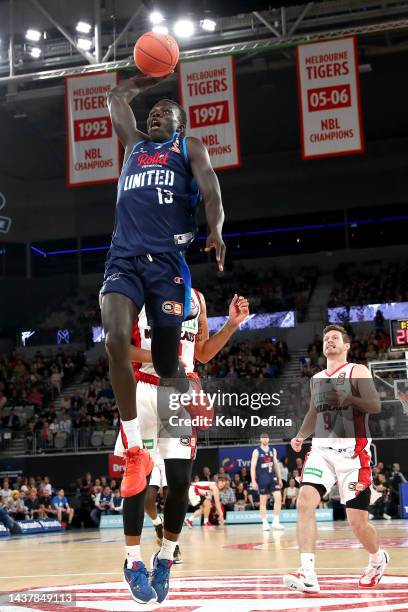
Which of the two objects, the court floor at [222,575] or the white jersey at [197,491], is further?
the white jersey at [197,491]

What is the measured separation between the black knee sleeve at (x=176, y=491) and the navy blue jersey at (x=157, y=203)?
136 cm

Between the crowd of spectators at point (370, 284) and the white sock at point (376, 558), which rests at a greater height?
the crowd of spectators at point (370, 284)

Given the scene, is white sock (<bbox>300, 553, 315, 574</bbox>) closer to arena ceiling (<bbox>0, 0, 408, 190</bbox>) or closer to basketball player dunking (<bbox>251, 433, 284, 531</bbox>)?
basketball player dunking (<bbox>251, 433, 284, 531</bbox>)

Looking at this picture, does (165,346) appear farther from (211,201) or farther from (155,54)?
(155,54)

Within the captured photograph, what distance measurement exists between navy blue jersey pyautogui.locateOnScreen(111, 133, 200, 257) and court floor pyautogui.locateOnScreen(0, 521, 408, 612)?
7.50 feet

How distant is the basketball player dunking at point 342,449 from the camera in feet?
22.4

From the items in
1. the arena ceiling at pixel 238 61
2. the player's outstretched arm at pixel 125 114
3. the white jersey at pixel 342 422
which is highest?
the arena ceiling at pixel 238 61

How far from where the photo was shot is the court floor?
539 centimetres

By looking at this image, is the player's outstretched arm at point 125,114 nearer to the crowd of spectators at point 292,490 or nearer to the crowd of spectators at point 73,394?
the crowd of spectators at point 292,490

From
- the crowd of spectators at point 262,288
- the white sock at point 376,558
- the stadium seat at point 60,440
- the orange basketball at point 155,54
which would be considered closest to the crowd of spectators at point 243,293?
the crowd of spectators at point 262,288

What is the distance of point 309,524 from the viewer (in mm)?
6750

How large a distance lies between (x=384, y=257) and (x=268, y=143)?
21.6 ft

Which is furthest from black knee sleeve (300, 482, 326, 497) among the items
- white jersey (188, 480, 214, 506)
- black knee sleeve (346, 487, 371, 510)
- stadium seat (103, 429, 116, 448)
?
stadium seat (103, 429, 116, 448)

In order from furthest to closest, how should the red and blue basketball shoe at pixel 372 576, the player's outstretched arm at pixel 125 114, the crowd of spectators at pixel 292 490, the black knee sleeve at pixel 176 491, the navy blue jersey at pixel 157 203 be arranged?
the crowd of spectators at pixel 292 490 < the red and blue basketball shoe at pixel 372 576 < the player's outstretched arm at pixel 125 114 < the black knee sleeve at pixel 176 491 < the navy blue jersey at pixel 157 203
